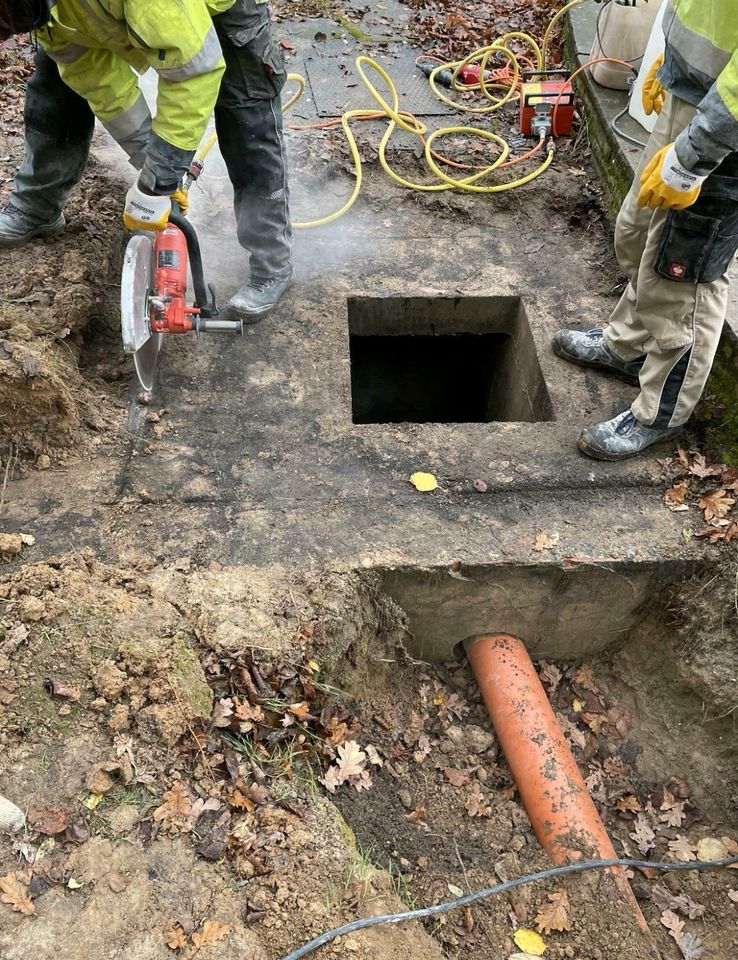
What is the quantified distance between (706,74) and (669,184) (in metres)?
0.43

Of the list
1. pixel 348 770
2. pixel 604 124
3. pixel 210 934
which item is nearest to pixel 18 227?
pixel 348 770

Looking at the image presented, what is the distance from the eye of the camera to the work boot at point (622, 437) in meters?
3.21

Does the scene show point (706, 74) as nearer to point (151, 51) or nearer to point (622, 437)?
point (622, 437)

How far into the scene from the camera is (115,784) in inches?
87.8

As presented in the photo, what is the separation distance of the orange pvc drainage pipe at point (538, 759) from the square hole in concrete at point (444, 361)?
1380 mm

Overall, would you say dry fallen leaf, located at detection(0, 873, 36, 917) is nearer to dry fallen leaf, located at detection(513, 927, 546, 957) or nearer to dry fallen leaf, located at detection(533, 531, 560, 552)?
dry fallen leaf, located at detection(513, 927, 546, 957)

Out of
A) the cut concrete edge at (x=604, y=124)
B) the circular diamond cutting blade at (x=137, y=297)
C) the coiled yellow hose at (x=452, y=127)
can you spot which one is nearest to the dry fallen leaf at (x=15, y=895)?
the circular diamond cutting blade at (x=137, y=297)

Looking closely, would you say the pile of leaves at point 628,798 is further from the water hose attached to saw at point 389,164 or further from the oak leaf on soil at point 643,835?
the water hose attached to saw at point 389,164

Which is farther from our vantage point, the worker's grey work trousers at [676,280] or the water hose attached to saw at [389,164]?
the water hose attached to saw at [389,164]

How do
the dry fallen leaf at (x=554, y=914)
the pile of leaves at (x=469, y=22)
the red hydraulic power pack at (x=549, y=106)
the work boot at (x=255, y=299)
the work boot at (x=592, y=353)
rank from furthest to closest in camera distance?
the pile of leaves at (x=469, y=22) < the red hydraulic power pack at (x=549, y=106) < the work boot at (x=255, y=299) < the work boot at (x=592, y=353) < the dry fallen leaf at (x=554, y=914)

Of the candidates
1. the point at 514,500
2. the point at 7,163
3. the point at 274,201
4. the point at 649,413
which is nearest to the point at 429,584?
the point at 514,500

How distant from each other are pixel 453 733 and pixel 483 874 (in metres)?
0.63

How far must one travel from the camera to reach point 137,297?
2.97 meters

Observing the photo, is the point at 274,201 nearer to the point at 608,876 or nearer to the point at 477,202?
the point at 477,202
